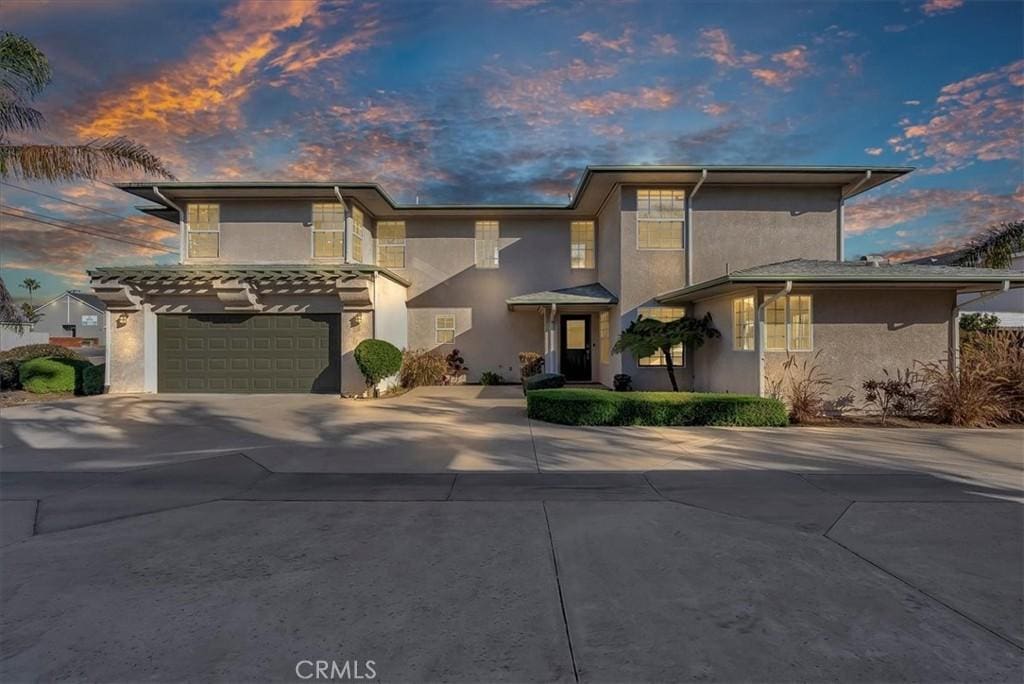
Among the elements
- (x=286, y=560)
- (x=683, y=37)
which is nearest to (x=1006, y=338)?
(x=683, y=37)

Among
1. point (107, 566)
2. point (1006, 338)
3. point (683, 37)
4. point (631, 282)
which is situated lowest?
point (107, 566)

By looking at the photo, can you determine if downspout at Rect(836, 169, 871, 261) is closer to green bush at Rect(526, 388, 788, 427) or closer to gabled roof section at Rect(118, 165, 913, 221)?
gabled roof section at Rect(118, 165, 913, 221)

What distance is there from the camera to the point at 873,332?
1091 centimetres

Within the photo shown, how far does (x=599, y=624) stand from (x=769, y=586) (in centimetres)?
136

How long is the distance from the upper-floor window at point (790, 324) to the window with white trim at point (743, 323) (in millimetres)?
348

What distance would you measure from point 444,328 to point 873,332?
13.0 m

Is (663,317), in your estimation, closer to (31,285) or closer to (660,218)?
(660,218)

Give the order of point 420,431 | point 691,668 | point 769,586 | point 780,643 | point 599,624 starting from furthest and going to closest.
→ point 420,431 → point 769,586 → point 599,624 → point 780,643 → point 691,668

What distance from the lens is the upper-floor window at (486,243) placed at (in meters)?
17.9

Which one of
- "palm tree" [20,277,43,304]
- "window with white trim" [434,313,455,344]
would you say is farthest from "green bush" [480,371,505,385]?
"palm tree" [20,277,43,304]

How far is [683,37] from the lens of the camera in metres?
10.8

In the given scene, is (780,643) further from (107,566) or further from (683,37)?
(683,37)

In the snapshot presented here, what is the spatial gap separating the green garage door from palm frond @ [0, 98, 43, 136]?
5.85 meters

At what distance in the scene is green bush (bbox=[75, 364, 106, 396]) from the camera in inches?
573
